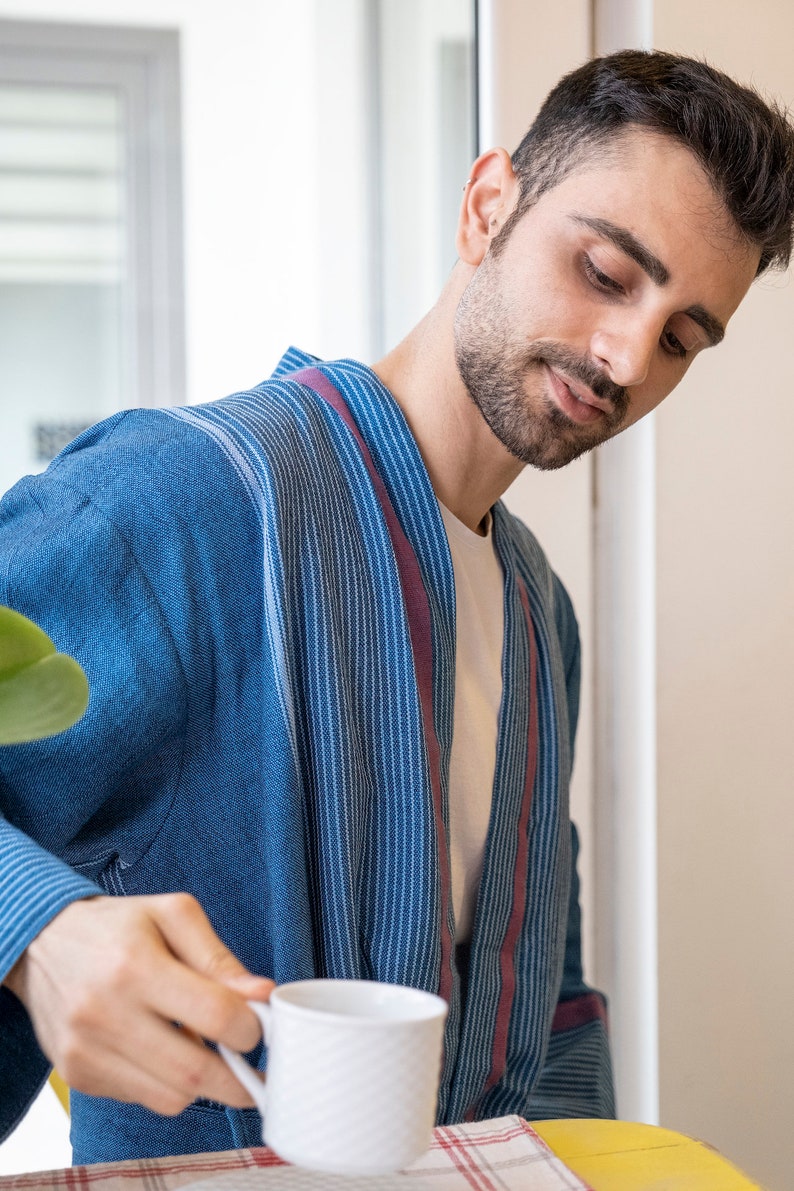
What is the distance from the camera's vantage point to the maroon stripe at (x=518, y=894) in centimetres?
94

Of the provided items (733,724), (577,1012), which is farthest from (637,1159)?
(733,724)

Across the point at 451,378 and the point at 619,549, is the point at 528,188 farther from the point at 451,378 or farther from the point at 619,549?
the point at 619,549

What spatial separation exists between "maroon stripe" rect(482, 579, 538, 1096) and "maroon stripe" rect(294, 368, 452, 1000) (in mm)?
102

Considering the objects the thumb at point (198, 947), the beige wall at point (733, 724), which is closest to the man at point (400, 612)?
the thumb at point (198, 947)

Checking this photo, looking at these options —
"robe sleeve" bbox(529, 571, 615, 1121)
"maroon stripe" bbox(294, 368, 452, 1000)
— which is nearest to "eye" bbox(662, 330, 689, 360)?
"maroon stripe" bbox(294, 368, 452, 1000)

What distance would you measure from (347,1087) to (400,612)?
0.48m

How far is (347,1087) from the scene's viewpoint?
0.42 m

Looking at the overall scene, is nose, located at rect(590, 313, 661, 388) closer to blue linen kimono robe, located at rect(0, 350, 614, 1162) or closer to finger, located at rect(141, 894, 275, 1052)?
blue linen kimono robe, located at rect(0, 350, 614, 1162)

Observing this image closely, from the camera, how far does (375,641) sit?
862mm

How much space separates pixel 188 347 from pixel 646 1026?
4.42 ft

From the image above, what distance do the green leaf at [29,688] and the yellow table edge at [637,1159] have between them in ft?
1.24

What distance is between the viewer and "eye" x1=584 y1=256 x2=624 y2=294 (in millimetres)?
931

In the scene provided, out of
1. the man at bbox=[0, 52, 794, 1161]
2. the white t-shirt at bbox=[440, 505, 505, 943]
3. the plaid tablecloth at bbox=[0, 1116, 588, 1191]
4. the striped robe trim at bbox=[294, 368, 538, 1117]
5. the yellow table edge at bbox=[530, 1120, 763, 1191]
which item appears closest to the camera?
the plaid tablecloth at bbox=[0, 1116, 588, 1191]

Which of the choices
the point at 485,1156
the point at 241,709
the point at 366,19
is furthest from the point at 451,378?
the point at 366,19
